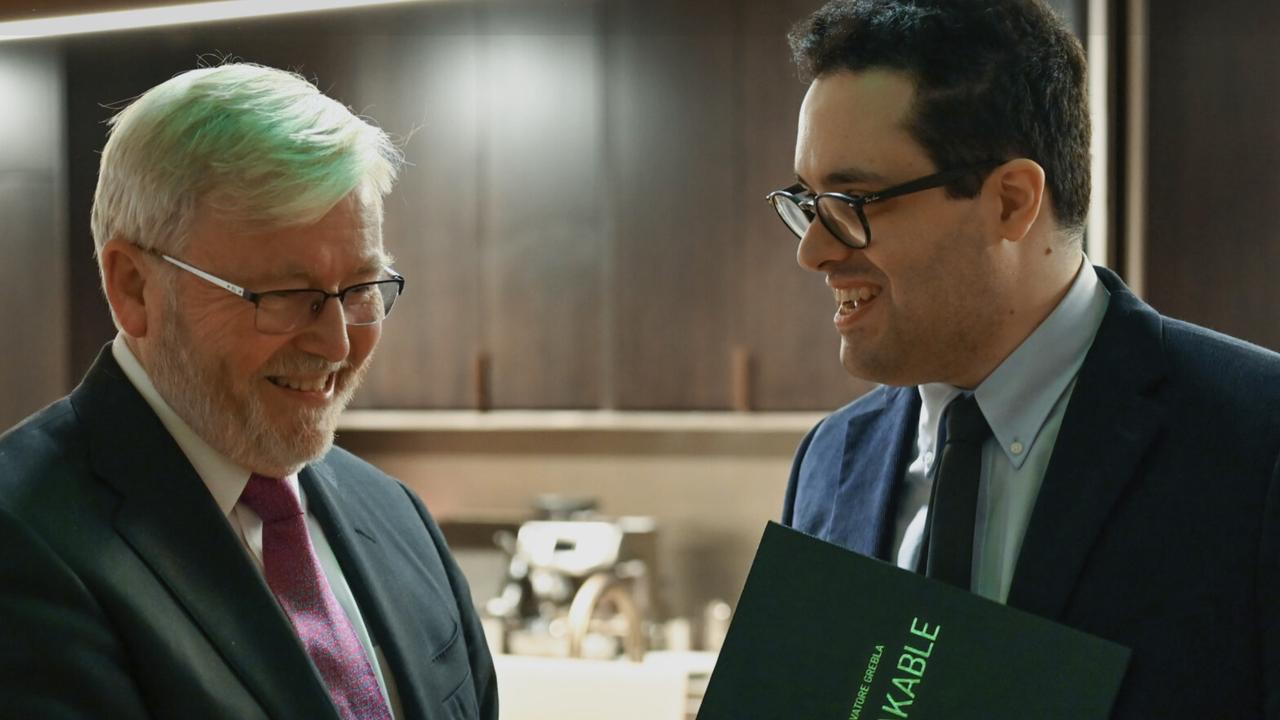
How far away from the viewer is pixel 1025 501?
1219 millimetres

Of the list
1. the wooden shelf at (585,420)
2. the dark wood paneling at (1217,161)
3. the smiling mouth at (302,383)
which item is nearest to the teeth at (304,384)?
the smiling mouth at (302,383)

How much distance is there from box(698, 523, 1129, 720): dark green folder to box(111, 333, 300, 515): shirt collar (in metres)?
0.51

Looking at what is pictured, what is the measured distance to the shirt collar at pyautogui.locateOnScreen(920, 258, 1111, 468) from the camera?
1238 millimetres

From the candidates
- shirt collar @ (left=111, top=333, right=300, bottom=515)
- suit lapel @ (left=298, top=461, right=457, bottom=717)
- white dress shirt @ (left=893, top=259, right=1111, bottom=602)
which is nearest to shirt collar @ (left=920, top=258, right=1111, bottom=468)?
white dress shirt @ (left=893, top=259, right=1111, bottom=602)

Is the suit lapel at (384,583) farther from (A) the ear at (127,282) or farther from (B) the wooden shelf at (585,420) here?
(B) the wooden shelf at (585,420)

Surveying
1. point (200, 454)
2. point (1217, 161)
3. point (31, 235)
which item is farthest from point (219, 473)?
point (31, 235)

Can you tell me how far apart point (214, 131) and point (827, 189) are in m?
0.61

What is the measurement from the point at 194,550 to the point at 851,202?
71 cm

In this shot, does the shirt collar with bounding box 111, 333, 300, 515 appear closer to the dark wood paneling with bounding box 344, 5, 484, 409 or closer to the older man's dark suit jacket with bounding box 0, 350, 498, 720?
the older man's dark suit jacket with bounding box 0, 350, 498, 720

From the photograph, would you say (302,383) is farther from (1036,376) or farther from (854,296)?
(1036,376)

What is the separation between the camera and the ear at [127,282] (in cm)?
125

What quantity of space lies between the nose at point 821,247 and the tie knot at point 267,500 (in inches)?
22.8

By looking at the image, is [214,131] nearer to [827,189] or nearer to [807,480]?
[827,189]

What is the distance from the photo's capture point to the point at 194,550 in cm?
118
